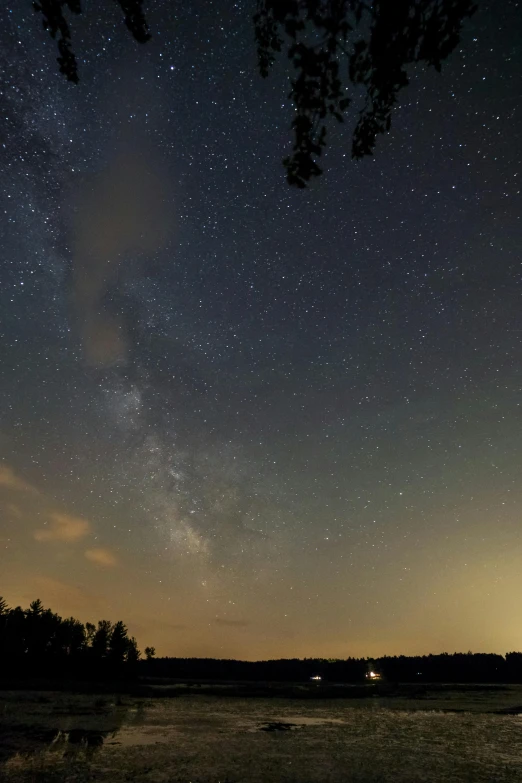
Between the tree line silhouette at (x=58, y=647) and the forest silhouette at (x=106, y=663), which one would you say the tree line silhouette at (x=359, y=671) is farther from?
the tree line silhouette at (x=58, y=647)

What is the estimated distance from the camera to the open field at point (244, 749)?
12.3m

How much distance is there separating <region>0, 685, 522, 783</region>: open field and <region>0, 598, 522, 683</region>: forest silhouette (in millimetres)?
47186

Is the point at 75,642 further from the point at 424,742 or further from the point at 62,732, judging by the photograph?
the point at 424,742

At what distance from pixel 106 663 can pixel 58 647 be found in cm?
1157

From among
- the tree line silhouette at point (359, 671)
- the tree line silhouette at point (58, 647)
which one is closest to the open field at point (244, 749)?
the tree line silhouette at point (58, 647)

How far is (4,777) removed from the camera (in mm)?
10914

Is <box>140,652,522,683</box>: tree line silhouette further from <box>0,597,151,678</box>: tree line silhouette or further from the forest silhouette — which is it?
<box>0,597,151,678</box>: tree line silhouette

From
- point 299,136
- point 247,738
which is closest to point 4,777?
point 247,738

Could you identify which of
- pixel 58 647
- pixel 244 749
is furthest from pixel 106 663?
pixel 244 749

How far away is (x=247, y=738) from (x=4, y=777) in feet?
37.2

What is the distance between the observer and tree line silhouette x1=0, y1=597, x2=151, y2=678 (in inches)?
2495

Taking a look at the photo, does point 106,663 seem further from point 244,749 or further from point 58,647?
point 244,749

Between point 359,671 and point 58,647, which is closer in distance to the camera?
point 58,647

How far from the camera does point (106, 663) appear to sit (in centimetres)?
7981
